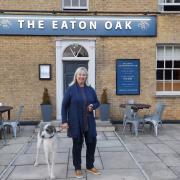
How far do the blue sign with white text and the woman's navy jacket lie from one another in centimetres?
754

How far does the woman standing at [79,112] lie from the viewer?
7125 mm

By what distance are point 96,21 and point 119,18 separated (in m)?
0.88

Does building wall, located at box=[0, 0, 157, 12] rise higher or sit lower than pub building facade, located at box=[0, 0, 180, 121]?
higher

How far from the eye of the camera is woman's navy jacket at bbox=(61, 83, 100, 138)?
23.4 ft

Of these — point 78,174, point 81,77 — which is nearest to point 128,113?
point 78,174

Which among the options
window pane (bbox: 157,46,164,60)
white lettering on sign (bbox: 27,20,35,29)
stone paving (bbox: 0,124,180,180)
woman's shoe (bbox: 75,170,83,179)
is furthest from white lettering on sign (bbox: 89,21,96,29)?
woman's shoe (bbox: 75,170,83,179)

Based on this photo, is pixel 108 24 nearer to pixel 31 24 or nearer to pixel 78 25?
pixel 78 25

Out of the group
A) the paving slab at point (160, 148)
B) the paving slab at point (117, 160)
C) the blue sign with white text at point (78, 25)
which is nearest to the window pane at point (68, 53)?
the blue sign with white text at point (78, 25)

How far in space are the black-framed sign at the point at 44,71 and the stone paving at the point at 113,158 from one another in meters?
2.83

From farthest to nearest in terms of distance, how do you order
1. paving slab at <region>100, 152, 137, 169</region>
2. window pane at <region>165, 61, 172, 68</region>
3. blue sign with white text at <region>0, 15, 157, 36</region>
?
window pane at <region>165, 61, 172, 68</region>
blue sign with white text at <region>0, 15, 157, 36</region>
paving slab at <region>100, 152, 137, 169</region>

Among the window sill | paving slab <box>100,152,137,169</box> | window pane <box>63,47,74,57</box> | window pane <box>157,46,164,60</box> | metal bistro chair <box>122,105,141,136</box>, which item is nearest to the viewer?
paving slab <box>100,152,137,169</box>

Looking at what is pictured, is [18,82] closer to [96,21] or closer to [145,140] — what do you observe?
[96,21]

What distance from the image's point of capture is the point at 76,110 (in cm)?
713

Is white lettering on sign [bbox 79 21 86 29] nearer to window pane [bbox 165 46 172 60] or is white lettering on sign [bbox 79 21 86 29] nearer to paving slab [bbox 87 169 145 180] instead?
window pane [bbox 165 46 172 60]
